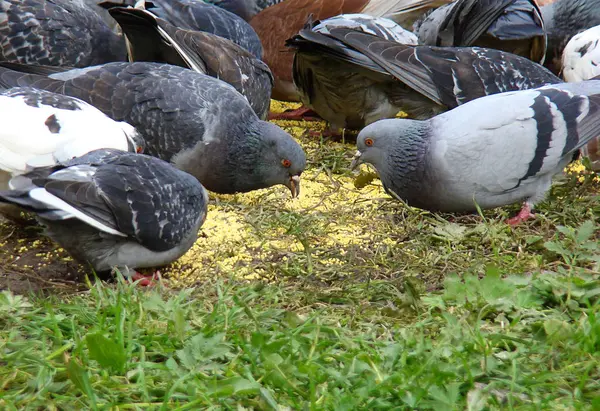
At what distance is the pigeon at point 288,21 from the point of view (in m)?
6.96

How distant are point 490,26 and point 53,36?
3.55m

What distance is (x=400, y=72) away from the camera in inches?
221

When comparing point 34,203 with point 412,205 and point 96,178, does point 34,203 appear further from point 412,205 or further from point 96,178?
point 412,205

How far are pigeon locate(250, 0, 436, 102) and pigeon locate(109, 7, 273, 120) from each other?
100cm

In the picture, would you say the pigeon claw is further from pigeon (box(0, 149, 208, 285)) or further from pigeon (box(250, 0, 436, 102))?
pigeon (box(250, 0, 436, 102))

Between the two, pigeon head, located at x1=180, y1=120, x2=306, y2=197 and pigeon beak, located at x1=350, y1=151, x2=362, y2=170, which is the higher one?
pigeon beak, located at x1=350, y1=151, x2=362, y2=170

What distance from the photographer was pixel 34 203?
342cm

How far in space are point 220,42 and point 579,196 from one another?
2.76 metres

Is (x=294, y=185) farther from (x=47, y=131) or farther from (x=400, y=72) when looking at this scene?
(x=47, y=131)

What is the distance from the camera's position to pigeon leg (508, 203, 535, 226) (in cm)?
462

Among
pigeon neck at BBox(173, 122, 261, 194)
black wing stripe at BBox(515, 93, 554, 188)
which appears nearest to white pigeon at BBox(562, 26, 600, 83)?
black wing stripe at BBox(515, 93, 554, 188)

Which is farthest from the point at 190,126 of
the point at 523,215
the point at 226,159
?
the point at 523,215

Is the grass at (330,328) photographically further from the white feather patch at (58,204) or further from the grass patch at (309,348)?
the white feather patch at (58,204)

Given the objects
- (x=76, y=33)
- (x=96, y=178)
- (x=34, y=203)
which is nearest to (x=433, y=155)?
(x=96, y=178)
